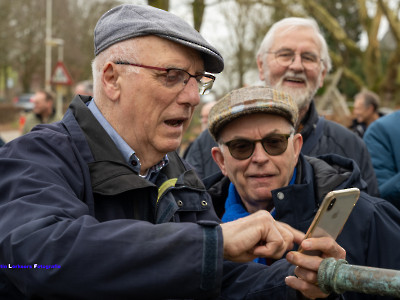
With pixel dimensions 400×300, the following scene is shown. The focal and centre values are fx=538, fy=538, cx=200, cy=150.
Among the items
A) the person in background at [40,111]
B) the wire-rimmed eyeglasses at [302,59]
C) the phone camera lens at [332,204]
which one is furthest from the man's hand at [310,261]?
the person in background at [40,111]

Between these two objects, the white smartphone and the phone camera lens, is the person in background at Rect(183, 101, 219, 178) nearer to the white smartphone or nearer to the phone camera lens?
the white smartphone

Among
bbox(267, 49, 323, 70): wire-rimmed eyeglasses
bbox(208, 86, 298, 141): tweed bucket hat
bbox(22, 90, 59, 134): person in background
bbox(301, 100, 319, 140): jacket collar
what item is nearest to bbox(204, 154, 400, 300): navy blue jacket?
bbox(208, 86, 298, 141): tweed bucket hat

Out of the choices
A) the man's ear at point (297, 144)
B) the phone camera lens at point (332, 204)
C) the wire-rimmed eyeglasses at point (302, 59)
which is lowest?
the phone camera lens at point (332, 204)

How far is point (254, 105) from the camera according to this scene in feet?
8.86

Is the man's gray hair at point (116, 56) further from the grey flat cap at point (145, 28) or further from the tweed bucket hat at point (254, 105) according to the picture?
the tweed bucket hat at point (254, 105)

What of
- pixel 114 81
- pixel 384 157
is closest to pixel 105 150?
pixel 114 81

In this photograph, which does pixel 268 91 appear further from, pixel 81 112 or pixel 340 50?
pixel 340 50

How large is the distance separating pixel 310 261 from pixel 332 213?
0.20m

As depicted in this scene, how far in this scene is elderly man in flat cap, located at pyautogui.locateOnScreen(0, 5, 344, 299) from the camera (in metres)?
1.45

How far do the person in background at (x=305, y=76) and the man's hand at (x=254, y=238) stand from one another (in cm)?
228

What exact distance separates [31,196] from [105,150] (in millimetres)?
442

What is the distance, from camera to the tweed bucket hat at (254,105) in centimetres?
270

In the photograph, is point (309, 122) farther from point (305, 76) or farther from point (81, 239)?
point (81, 239)

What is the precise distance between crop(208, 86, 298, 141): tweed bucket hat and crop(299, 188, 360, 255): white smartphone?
0.98 metres
